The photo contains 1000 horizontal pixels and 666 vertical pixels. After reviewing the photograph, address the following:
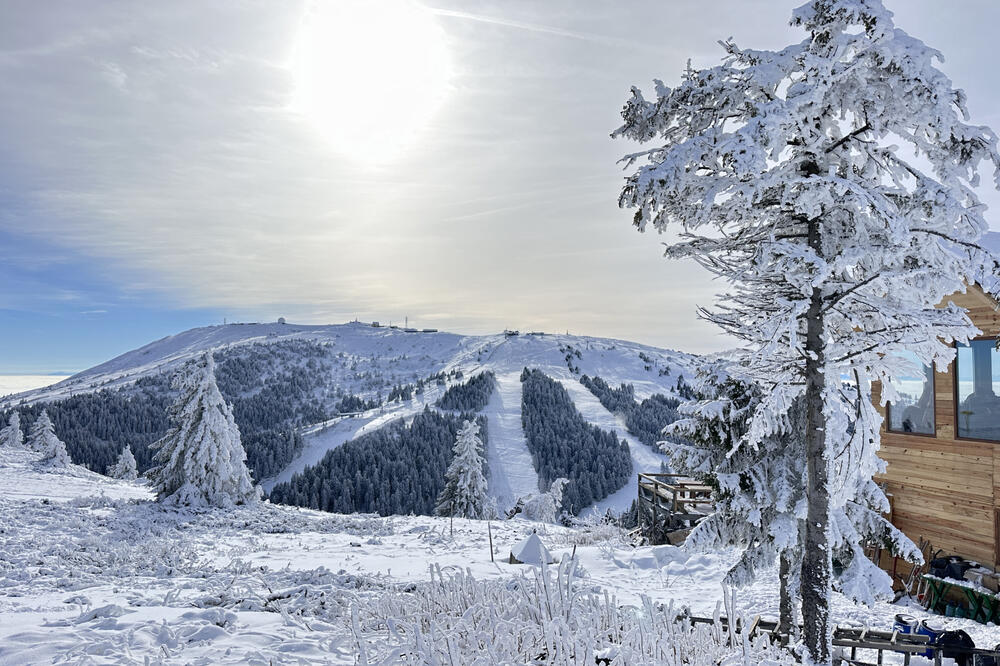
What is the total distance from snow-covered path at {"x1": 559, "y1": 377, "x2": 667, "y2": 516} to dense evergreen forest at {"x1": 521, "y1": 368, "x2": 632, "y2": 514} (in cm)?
149

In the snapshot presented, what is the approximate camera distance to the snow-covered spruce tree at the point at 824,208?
5.61m

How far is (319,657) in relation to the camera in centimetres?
535

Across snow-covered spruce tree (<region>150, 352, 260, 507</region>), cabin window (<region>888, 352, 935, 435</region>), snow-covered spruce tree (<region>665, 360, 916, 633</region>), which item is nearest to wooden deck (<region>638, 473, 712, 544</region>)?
cabin window (<region>888, 352, 935, 435</region>)

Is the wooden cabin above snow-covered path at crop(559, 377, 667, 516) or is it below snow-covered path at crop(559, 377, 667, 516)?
above

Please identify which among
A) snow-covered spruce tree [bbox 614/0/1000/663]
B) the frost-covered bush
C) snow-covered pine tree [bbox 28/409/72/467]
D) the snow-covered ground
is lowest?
snow-covered pine tree [bbox 28/409/72/467]

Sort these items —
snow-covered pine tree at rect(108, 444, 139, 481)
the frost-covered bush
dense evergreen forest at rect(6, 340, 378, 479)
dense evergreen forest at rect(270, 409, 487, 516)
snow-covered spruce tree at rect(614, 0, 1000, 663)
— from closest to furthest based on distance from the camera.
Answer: the frost-covered bush < snow-covered spruce tree at rect(614, 0, 1000, 663) < snow-covered pine tree at rect(108, 444, 139, 481) < dense evergreen forest at rect(270, 409, 487, 516) < dense evergreen forest at rect(6, 340, 378, 479)

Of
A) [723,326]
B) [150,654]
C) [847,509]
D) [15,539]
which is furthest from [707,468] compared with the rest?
[15,539]

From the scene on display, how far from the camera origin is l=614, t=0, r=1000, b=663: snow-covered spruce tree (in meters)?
5.61

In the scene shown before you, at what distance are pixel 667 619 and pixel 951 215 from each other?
16.3ft

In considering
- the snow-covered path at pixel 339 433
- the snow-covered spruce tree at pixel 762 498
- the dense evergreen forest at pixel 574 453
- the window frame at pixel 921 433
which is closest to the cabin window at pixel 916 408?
the window frame at pixel 921 433

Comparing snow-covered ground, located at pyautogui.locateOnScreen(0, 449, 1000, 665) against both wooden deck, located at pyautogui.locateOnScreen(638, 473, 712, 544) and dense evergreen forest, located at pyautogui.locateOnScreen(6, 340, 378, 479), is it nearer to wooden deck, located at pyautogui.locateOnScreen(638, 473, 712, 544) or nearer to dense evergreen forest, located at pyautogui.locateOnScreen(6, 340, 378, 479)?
wooden deck, located at pyautogui.locateOnScreen(638, 473, 712, 544)

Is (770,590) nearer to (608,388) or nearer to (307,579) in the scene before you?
(307,579)

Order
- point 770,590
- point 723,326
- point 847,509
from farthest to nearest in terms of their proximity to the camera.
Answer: point 770,590
point 847,509
point 723,326

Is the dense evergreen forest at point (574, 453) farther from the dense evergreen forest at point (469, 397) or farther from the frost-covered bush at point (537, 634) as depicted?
the frost-covered bush at point (537, 634)
